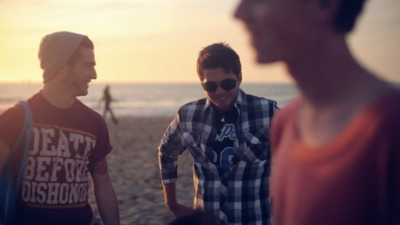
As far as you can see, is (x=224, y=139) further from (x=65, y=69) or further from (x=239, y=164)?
(x=65, y=69)

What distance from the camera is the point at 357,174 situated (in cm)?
115

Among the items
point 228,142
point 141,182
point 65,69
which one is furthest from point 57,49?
point 141,182

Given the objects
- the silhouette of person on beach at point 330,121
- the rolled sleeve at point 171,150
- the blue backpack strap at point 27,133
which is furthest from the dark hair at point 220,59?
the silhouette of person on beach at point 330,121

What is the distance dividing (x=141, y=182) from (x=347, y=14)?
379 inches

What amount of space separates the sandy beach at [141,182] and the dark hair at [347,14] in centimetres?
607

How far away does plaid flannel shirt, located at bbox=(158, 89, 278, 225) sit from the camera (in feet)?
12.3

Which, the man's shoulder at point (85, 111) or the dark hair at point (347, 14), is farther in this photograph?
the man's shoulder at point (85, 111)

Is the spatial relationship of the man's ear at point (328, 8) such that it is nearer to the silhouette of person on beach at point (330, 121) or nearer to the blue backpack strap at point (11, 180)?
the silhouette of person on beach at point (330, 121)

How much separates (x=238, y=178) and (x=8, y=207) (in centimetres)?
154

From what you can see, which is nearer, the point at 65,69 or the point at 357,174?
the point at 357,174

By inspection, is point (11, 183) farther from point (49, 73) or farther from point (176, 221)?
point (176, 221)

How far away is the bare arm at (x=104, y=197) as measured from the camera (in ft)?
12.7

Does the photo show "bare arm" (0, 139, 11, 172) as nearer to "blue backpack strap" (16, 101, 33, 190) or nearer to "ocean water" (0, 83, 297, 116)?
"blue backpack strap" (16, 101, 33, 190)

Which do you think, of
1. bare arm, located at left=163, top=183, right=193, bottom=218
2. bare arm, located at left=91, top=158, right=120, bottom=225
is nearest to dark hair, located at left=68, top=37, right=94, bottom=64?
bare arm, located at left=91, top=158, right=120, bottom=225
